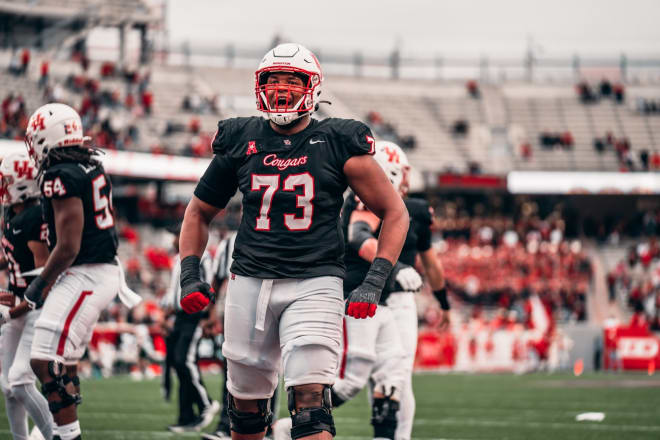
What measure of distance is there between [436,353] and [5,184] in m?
19.4

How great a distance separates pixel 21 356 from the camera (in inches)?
264

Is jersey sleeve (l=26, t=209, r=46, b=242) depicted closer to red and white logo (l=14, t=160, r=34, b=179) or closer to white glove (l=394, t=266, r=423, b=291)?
red and white logo (l=14, t=160, r=34, b=179)

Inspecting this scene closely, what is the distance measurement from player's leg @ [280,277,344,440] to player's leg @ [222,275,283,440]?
0.11m

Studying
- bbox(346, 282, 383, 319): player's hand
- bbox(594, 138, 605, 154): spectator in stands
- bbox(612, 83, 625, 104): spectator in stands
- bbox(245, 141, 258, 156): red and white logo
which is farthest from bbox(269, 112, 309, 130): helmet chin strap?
bbox(612, 83, 625, 104): spectator in stands

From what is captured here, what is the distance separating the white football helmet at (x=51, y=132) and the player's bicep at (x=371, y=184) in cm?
223

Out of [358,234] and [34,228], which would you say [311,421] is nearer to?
[358,234]

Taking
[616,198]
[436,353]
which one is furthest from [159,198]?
[616,198]

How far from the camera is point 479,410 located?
12477 millimetres

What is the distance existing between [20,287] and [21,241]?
0.31 m

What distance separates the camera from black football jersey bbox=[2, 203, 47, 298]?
271 inches

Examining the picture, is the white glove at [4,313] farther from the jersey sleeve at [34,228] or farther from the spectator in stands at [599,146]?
the spectator in stands at [599,146]

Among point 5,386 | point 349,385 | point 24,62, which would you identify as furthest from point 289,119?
point 24,62

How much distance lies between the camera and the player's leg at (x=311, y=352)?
15.9 feet

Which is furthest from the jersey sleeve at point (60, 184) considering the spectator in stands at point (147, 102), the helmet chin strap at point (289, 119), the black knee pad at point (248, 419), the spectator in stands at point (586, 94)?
the spectator in stands at point (586, 94)
